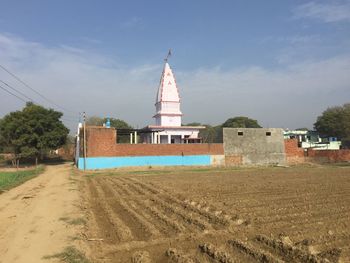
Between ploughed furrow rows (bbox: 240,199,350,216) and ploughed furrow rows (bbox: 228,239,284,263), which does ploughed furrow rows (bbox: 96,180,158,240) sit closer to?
ploughed furrow rows (bbox: 228,239,284,263)

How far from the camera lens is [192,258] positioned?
7762 millimetres

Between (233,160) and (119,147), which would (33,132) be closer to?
(119,147)

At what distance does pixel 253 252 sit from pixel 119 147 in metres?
36.2

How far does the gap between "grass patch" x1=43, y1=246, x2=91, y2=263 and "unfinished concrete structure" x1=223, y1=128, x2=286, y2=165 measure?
133 ft

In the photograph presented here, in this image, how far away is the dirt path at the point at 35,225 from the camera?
870 centimetres

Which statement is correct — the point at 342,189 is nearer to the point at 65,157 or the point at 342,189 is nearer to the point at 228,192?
the point at 228,192

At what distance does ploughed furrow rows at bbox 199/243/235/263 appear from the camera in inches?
296

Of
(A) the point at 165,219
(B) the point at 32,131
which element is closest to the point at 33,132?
(B) the point at 32,131

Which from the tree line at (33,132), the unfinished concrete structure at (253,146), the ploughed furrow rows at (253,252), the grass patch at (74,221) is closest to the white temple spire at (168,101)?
the tree line at (33,132)

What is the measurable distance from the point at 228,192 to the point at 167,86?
3973cm

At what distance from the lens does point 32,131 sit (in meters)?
45.9

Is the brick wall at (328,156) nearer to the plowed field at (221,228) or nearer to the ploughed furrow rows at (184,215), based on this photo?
the plowed field at (221,228)

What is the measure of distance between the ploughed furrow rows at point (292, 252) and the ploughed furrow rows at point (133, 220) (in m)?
2.92

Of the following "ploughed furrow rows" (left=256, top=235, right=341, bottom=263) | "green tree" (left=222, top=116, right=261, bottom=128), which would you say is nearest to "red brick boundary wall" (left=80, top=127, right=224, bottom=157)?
"ploughed furrow rows" (left=256, top=235, right=341, bottom=263)
